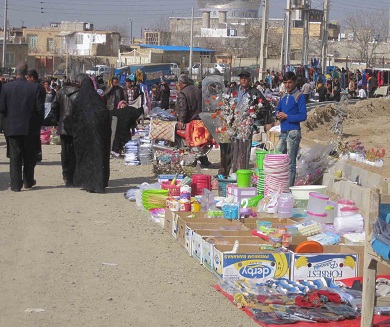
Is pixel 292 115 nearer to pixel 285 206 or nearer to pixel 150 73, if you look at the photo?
pixel 285 206

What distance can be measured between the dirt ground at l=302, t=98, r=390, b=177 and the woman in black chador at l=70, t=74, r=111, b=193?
19.6 feet

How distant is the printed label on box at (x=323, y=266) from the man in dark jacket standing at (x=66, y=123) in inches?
229

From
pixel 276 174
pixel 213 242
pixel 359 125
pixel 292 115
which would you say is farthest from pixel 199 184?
pixel 359 125

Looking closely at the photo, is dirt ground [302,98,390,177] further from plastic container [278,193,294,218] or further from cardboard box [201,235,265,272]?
cardboard box [201,235,265,272]

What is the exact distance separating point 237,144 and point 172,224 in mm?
3560

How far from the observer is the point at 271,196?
1012 centimetres

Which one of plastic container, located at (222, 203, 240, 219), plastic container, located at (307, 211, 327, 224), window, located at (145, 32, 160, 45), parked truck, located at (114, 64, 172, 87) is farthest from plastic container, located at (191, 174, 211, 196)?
window, located at (145, 32, 160, 45)

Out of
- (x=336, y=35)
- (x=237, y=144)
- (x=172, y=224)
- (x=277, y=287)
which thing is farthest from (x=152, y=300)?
(x=336, y=35)

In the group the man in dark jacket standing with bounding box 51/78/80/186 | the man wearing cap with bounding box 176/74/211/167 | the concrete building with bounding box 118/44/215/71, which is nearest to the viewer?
the man in dark jacket standing with bounding box 51/78/80/186

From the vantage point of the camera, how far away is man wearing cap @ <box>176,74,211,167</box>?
50.0 feet

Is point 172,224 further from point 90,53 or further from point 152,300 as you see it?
point 90,53

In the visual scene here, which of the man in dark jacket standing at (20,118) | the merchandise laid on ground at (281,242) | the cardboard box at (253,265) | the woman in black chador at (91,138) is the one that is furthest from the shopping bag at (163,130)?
the cardboard box at (253,265)

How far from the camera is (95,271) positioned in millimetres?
7793

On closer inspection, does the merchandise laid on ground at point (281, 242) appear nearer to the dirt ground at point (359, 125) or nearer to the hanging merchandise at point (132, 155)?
the hanging merchandise at point (132, 155)
